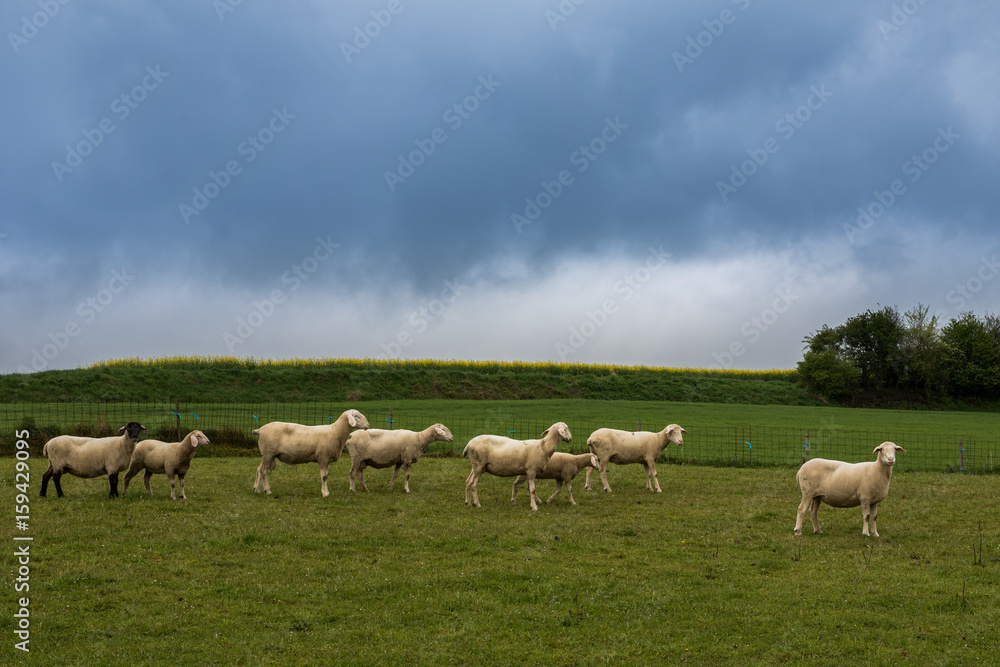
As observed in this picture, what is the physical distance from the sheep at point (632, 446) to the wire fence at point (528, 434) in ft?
16.1

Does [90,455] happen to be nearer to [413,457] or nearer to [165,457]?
[165,457]

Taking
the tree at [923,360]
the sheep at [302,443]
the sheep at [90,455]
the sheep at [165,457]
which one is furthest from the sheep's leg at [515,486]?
the tree at [923,360]

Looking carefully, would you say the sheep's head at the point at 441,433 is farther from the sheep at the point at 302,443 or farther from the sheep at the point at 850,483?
the sheep at the point at 850,483

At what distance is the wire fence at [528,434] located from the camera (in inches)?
1023

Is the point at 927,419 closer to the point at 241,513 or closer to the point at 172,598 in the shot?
the point at 241,513

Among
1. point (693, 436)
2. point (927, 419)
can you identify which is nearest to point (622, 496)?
point (693, 436)

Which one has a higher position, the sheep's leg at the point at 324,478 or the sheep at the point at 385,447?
the sheep at the point at 385,447

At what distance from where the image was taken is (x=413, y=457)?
1784cm

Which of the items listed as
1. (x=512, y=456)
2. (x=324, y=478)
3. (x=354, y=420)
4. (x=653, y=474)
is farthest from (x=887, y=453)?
(x=324, y=478)

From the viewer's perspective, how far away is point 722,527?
14148mm

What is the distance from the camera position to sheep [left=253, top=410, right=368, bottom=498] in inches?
676

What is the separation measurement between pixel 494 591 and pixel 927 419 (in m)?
53.4

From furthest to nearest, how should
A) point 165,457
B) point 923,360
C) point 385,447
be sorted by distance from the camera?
point 923,360 → point 385,447 → point 165,457

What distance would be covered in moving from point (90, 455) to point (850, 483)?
1491 centimetres
